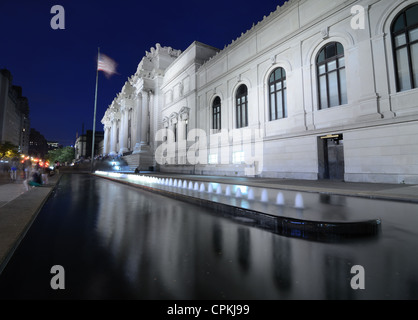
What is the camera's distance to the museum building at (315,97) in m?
13.4

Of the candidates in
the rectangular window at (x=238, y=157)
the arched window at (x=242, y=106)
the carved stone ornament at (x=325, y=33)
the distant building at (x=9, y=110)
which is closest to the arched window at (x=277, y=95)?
the arched window at (x=242, y=106)

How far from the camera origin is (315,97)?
58.1 ft

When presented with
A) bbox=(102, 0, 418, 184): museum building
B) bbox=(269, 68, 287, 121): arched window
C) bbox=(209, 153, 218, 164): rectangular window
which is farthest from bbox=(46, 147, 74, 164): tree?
bbox=(269, 68, 287, 121): arched window

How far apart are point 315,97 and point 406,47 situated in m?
5.86

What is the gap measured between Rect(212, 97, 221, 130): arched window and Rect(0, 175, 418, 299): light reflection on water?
80.9 feet

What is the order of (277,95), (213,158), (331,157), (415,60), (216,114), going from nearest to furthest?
(415,60) < (331,157) < (277,95) < (213,158) < (216,114)

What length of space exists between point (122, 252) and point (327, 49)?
20558mm

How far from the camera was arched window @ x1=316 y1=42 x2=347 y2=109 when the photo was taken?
650 inches

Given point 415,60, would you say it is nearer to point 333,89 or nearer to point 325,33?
point 333,89

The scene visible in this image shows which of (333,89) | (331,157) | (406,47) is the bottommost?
(331,157)

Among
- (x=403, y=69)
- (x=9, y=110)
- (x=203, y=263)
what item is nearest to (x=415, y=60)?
(x=403, y=69)

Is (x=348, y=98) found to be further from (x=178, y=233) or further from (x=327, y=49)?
(x=178, y=233)

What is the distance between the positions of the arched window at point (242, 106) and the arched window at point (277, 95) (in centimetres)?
352

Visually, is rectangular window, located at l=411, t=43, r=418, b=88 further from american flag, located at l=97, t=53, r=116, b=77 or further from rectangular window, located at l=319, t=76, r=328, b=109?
american flag, located at l=97, t=53, r=116, b=77
